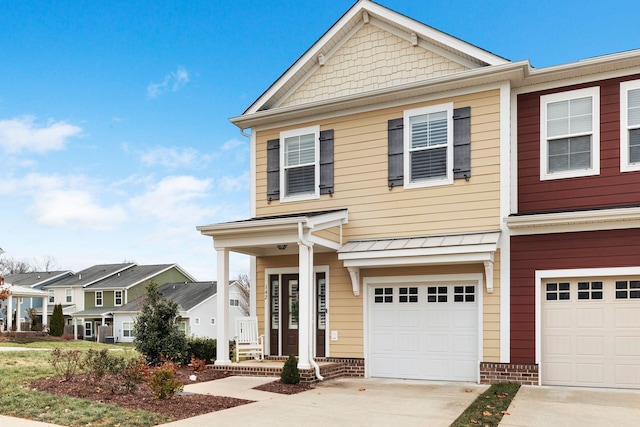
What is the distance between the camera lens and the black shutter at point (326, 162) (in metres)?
13.4

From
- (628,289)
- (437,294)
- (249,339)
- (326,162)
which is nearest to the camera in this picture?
(628,289)

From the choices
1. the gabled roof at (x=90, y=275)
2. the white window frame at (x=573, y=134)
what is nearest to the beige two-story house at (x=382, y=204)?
the white window frame at (x=573, y=134)

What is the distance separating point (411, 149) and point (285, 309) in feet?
15.4

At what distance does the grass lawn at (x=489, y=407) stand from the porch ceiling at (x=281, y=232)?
4340 millimetres

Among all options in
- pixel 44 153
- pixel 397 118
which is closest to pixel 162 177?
pixel 44 153

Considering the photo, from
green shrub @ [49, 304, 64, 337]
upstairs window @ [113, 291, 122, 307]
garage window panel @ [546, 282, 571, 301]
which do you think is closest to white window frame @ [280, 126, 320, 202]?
garage window panel @ [546, 282, 571, 301]

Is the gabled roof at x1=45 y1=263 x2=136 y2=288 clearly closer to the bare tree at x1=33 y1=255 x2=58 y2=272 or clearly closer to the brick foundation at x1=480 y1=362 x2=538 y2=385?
the bare tree at x1=33 y1=255 x2=58 y2=272

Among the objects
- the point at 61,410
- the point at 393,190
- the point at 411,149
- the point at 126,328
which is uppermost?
the point at 411,149

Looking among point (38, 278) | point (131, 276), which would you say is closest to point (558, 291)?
point (131, 276)

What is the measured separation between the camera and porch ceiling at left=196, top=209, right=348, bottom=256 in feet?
38.5

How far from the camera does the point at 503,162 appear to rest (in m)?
A: 11.5

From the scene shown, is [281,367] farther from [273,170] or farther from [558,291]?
[558,291]

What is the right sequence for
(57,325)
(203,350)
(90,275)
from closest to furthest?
(203,350)
(57,325)
(90,275)

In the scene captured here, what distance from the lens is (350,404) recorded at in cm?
931
